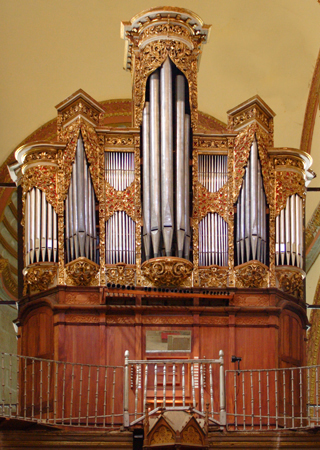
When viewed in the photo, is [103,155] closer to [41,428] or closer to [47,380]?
[47,380]

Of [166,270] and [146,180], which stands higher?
[146,180]

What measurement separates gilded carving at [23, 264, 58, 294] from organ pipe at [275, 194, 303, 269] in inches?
124

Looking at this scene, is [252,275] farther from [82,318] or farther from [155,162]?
[82,318]

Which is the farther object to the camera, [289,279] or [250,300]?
[289,279]

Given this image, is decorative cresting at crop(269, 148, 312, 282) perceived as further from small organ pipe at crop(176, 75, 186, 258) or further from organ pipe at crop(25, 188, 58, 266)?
organ pipe at crop(25, 188, 58, 266)

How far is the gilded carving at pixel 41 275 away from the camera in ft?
51.6

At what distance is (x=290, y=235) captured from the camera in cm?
1622

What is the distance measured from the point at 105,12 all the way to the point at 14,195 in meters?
3.42

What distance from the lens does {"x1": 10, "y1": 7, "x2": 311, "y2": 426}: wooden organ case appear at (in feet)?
51.5

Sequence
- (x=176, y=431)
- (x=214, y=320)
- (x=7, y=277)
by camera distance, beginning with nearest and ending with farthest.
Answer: (x=176, y=431) < (x=214, y=320) < (x=7, y=277)

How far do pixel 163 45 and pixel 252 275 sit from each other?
3.59 meters

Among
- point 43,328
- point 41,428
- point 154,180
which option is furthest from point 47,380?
point 154,180

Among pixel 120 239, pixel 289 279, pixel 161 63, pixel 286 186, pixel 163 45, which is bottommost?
pixel 289 279

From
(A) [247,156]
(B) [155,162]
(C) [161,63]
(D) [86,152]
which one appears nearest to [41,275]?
(D) [86,152]
